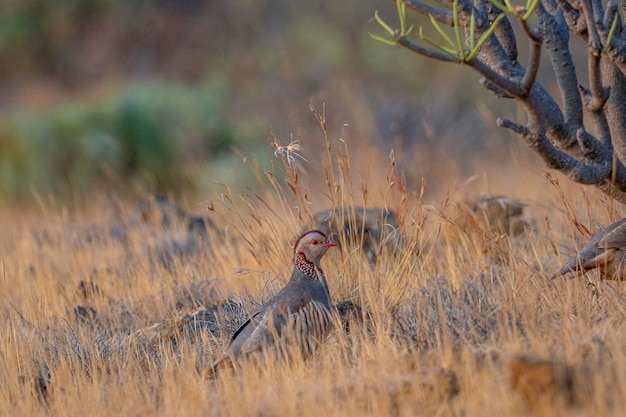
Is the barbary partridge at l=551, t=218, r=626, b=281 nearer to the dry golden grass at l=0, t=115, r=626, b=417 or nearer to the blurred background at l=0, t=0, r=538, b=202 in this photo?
the dry golden grass at l=0, t=115, r=626, b=417

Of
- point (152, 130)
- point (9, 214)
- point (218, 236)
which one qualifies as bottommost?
point (218, 236)

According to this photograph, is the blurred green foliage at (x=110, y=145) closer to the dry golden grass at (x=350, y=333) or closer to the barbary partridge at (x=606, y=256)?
the dry golden grass at (x=350, y=333)

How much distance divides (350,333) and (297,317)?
0.39 metres

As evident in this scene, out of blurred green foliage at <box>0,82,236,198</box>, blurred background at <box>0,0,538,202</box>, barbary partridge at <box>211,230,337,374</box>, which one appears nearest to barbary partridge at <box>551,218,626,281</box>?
barbary partridge at <box>211,230,337,374</box>

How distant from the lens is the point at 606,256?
5.73 m

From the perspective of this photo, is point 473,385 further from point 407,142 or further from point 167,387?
point 407,142

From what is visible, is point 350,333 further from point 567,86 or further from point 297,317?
point 567,86

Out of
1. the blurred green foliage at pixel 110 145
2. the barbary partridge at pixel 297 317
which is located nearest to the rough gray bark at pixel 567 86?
the barbary partridge at pixel 297 317

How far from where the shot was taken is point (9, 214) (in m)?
15.1

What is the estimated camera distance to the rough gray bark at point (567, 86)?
5.20 m

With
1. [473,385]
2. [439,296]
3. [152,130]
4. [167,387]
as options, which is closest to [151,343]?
[167,387]

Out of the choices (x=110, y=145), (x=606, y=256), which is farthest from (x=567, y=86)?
(x=110, y=145)

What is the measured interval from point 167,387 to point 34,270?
444 centimetres

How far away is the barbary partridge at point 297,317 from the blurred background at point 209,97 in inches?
63.2
